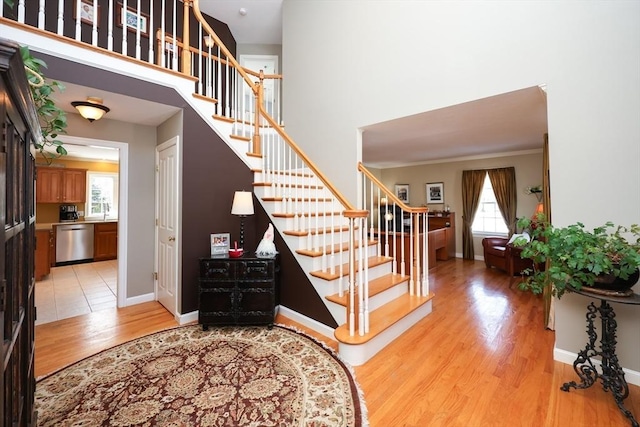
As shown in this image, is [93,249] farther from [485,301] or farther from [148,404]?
[485,301]

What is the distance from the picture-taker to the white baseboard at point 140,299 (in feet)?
11.3

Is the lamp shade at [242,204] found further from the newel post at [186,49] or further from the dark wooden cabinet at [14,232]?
the dark wooden cabinet at [14,232]

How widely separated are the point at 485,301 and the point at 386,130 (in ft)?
8.74

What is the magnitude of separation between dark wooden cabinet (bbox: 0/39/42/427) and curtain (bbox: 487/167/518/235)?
7111mm

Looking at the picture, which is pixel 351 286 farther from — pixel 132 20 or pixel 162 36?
pixel 132 20

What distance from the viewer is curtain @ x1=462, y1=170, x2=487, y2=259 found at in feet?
20.7

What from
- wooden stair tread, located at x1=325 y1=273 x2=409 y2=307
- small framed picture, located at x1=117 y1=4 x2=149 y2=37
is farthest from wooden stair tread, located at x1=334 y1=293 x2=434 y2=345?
small framed picture, located at x1=117 y1=4 x2=149 y2=37

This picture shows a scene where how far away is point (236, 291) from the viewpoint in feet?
8.98

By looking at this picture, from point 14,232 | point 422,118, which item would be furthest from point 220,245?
point 422,118

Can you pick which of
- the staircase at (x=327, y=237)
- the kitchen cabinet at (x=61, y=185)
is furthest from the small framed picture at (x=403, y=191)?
the kitchen cabinet at (x=61, y=185)

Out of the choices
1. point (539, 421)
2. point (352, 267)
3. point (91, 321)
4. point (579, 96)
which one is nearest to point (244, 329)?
point (352, 267)

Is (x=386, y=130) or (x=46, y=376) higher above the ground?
(x=386, y=130)

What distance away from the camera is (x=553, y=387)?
75.1 inches

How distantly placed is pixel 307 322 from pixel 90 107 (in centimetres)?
306
